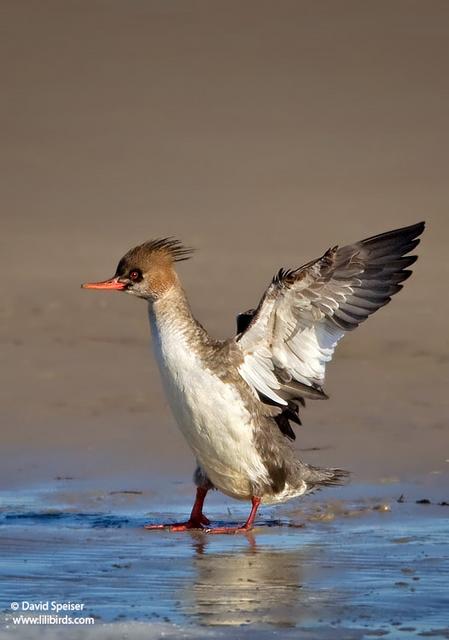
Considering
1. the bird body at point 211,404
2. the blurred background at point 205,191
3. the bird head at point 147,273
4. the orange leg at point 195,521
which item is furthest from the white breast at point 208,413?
the blurred background at point 205,191

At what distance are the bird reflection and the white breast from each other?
686 millimetres

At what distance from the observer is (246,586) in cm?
760

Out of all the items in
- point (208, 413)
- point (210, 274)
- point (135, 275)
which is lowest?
point (208, 413)

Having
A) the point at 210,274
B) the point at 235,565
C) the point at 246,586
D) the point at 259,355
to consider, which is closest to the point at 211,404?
the point at 259,355

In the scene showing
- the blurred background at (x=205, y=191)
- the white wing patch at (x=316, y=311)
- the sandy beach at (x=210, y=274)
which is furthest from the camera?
the blurred background at (x=205, y=191)

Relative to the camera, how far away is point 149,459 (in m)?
10.6

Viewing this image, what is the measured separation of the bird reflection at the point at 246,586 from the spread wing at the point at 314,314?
1198mm

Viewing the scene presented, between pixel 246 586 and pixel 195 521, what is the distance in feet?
5.28

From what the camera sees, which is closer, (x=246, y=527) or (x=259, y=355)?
(x=246, y=527)

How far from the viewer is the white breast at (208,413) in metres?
9.29

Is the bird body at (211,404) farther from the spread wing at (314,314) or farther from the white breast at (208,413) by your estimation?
the spread wing at (314,314)

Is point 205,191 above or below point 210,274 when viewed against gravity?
above

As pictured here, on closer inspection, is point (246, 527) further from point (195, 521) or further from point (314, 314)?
point (314, 314)

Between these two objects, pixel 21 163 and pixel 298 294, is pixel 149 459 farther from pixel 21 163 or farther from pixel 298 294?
pixel 21 163
